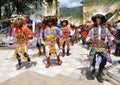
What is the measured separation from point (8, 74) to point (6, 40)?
6.08 metres

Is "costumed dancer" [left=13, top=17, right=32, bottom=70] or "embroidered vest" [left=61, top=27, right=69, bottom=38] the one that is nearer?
"costumed dancer" [left=13, top=17, right=32, bottom=70]

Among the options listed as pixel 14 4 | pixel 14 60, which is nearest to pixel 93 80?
pixel 14 60

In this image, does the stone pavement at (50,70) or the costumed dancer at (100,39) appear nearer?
the costumed dancer at (100,39)

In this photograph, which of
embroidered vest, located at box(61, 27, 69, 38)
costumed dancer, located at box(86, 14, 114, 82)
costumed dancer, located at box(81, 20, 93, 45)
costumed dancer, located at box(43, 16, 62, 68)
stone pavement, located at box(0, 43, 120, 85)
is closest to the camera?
costumed dancer, located at box(86, 14, 114, 82)

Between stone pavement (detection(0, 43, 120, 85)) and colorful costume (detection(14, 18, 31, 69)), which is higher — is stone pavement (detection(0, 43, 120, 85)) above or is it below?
below

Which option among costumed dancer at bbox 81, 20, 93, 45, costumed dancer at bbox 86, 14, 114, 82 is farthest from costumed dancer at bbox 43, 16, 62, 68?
costumed dancer at bbox 86, 14, 114, 82

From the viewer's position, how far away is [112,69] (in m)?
6.13

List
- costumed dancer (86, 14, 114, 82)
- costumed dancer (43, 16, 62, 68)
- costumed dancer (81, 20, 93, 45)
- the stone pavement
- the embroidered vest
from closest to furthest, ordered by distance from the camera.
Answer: costumed dancer (86, 14, 114, 82) → the stone pavement → costumed dancer (81, 20, 93, 45) → costumed dancer (43, 16, 62, 68) → the embroidered vest

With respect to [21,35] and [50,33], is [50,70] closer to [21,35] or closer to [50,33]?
[50,33]

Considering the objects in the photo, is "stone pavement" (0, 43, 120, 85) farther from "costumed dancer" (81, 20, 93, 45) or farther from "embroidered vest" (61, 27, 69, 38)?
"costumed dancer" (81, 20, 93, 45)

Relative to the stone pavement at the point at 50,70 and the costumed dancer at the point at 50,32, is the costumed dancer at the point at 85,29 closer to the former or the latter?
the costumed dancer at the point at 50,32

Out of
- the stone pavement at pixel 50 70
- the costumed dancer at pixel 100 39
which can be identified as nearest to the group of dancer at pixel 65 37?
the costumed dancer at pixel 100 39

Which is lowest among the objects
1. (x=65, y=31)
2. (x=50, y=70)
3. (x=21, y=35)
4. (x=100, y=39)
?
(x=50, y=70)

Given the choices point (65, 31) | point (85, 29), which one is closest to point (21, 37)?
point (65, 31)
